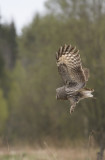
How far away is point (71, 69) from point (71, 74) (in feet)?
0.23

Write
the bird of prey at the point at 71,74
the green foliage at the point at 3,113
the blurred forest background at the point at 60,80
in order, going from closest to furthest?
the bird of prey at the point at 71,74 < the blurred forest background at the point at 60,80 < the green foliage at the point at 3,113

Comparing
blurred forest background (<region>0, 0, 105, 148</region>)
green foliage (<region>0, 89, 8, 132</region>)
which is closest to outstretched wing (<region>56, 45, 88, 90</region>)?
blurred forest background (<region>0, 0, 105, 148</region>)

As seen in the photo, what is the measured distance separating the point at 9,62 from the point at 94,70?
28.8m

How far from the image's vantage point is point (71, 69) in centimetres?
657

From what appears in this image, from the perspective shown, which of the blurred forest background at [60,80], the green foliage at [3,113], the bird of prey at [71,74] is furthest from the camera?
the green foliage at [3,113]

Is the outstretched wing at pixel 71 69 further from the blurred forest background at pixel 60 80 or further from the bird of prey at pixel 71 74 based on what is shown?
the blurred forest background at pixel 60 80

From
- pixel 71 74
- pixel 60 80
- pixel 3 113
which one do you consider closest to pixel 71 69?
pixel 71 74

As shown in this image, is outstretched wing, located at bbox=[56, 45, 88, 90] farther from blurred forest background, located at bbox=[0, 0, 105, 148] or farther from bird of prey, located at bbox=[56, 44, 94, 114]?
blurred forest background, located at bbox=[0, 0, 105, 148]

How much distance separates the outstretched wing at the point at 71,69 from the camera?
6496 mm

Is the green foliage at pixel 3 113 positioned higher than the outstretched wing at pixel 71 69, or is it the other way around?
the green foliage at pixel 3 113

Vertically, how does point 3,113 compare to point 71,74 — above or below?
above

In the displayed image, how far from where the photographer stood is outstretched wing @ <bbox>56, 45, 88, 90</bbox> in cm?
650

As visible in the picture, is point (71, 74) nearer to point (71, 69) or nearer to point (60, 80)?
point (71, 69)

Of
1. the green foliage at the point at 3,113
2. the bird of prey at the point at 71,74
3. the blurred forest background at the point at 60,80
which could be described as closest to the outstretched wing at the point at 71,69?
the bird of prey at the point at 71,74
